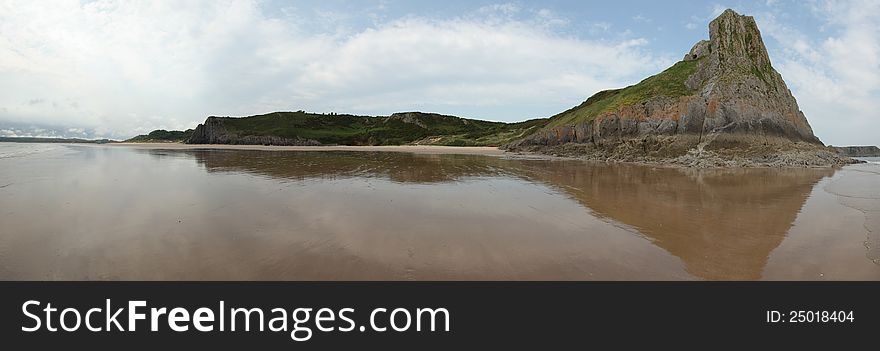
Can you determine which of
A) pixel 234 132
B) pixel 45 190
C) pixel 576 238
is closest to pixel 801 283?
pixel 576 238

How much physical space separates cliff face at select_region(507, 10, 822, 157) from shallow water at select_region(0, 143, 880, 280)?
24880 mm

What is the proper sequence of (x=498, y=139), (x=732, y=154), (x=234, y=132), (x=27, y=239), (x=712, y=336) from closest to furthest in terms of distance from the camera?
1. (x=712, y=336)
2. (x=27, y=239)
3. (x=732, y=154)
4. (x=498, y=139)
5. (x=234, y=132)

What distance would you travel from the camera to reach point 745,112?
1524 inches

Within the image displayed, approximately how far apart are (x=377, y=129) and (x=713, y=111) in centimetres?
11286

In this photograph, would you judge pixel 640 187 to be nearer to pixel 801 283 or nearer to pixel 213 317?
pixel 801 283

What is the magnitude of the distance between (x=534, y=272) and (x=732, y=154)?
39452 millimetres

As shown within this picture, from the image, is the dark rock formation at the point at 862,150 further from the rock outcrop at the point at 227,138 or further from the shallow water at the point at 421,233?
the rock outcrop at the point at 227,138

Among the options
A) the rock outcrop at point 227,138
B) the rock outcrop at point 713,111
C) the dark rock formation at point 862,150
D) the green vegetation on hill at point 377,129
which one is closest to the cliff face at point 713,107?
the rock outcrop at point 713,111

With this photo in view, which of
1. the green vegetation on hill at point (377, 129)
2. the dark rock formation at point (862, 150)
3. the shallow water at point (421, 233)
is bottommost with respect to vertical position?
the shallow water at point (421, 233)

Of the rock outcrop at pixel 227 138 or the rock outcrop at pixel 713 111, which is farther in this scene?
the rock outcrop at pixel 227 138

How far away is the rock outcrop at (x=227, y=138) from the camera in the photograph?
389 ft

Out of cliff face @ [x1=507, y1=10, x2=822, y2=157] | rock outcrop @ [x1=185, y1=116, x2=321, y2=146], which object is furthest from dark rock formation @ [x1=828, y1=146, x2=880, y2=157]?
rock outcrop @ [x1=185, y1=116, x2=321, y2=146]

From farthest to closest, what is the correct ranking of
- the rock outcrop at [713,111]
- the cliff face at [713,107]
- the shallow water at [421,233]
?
1. the cliff face at [713,107]
2. the rock outcrop at [713,111]
3. the shallow water at [421,233]

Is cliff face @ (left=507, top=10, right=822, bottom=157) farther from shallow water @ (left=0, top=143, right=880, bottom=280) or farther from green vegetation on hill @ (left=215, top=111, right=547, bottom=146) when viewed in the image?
green vegetation on hill @ (left=215, top=111, right=547, bottom=146)
